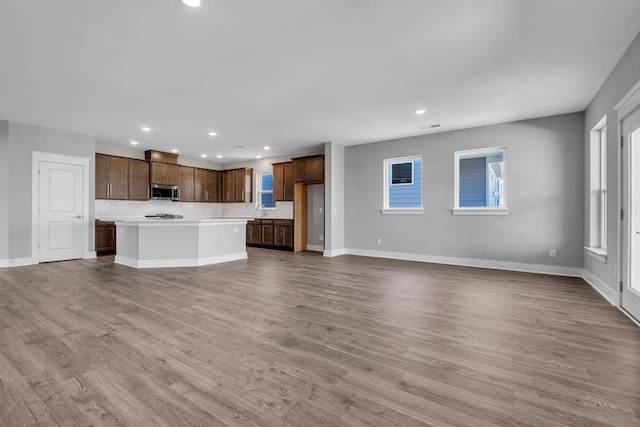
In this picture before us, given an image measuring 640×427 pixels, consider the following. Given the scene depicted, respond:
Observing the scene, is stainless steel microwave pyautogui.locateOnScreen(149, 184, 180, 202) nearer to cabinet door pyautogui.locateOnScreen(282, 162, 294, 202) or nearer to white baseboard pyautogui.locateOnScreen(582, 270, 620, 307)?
cabinet door pyautogui.locateOnScreen(282, 162, 294, 202)

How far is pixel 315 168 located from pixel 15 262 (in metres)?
6.37

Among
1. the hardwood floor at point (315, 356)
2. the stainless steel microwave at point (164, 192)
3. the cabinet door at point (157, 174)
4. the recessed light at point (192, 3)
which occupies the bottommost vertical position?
the hardwood floor at point (315, 356)

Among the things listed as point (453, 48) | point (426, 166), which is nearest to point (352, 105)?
point (453, 48)

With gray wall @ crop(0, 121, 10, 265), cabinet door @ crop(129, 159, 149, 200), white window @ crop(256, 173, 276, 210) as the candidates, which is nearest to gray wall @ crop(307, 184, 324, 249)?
white window @ crop(256, 173, 276, 210)

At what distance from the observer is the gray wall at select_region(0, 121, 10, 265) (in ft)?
17.8

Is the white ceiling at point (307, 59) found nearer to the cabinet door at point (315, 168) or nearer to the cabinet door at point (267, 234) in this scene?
the cabinet door at point (315, 168)

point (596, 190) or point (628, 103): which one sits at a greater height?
point (628, 103)

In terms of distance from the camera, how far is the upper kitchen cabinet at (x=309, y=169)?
7580 mm

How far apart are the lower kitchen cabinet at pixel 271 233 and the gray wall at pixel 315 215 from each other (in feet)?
1.92

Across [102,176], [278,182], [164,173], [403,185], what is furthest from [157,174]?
[403,185]

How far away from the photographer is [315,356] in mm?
2152

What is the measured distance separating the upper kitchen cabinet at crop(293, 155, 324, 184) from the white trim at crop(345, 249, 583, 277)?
2.16m

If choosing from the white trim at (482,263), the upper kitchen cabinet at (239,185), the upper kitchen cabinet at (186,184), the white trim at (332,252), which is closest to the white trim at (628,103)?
the white trim at (482,263)

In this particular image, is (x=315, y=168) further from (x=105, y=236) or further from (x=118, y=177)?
(x=105, y=236)
